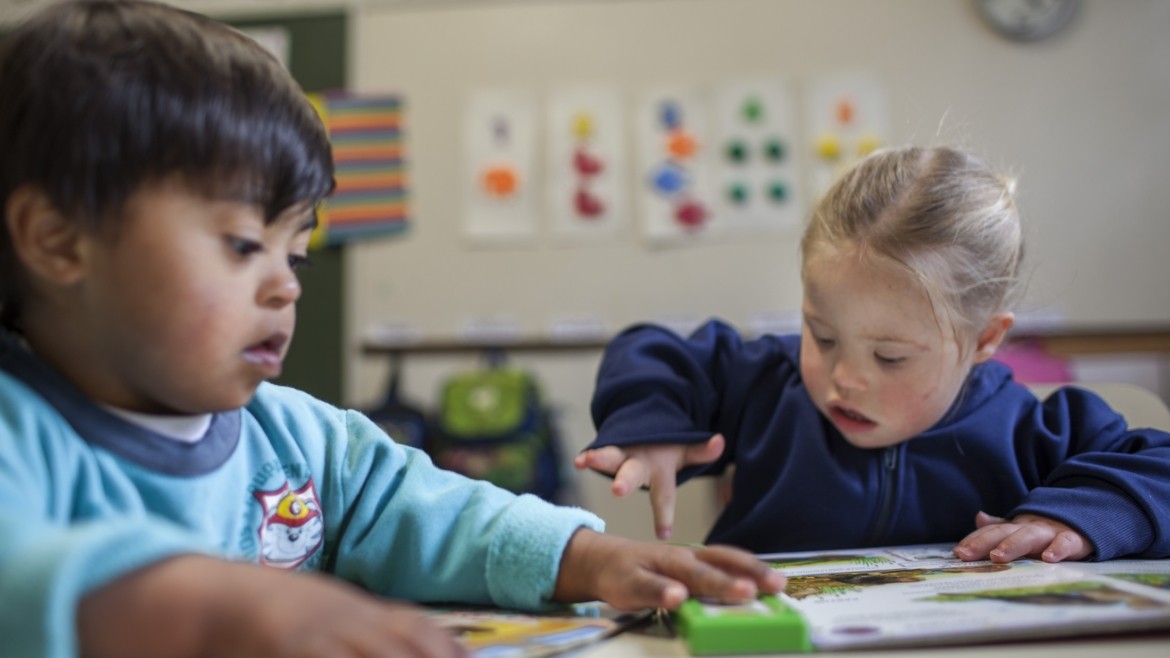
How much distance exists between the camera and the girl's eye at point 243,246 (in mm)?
534

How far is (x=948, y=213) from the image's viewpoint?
0.91 m

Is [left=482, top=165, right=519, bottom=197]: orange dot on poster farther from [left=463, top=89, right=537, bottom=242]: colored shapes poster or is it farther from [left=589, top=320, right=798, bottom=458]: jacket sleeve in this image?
A: [left=589, top=320, right=798, bottom=458]: jacket sleeve

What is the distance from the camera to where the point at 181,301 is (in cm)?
51

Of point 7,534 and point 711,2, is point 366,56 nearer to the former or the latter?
point 711,2

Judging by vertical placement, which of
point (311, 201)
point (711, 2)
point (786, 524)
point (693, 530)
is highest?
point (711, 2)

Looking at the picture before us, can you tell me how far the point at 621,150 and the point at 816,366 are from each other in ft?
6.62

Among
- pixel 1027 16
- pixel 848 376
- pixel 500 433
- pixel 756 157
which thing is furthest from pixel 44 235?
pixel 1027 16

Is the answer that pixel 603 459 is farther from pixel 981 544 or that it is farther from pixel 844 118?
pixel 844 118

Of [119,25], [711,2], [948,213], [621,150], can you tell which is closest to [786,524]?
[948,213]

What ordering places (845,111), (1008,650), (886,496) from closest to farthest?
(1008,650) → (886,496) → (845,111)

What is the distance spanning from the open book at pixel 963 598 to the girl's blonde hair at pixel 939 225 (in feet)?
0.90

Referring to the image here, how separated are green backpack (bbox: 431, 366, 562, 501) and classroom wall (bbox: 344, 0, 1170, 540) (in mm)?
96

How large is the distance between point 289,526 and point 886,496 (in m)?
0.60

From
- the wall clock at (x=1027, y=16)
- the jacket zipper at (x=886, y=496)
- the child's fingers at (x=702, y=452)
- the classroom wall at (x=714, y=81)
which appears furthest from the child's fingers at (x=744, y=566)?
the wall clock at (x=1027, y=16)
